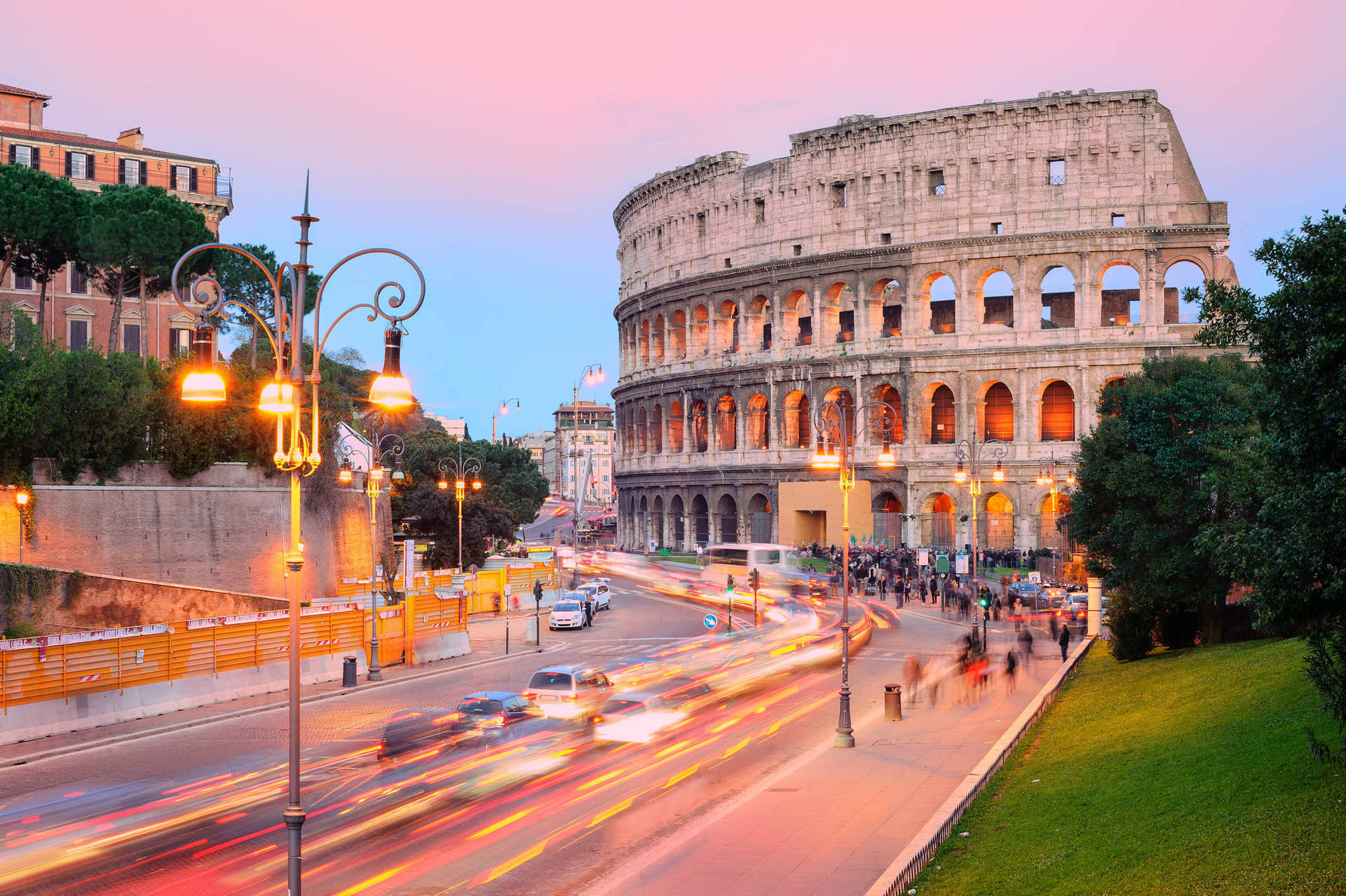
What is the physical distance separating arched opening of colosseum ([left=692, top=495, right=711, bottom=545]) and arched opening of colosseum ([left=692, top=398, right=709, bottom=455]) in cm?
333

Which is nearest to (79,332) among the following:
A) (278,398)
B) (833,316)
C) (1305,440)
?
(833,316)

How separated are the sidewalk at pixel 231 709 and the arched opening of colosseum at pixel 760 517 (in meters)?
31.6

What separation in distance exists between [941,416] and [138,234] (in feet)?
142

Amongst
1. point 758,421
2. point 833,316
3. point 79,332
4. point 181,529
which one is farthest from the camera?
point 758,421

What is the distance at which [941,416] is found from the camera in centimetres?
6812

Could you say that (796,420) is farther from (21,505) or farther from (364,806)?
(364,806)

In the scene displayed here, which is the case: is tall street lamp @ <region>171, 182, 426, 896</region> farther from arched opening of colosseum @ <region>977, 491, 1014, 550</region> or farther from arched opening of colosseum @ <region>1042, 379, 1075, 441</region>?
arched opening of colosseum @ <region>1042, 379, 1075, 441</region>

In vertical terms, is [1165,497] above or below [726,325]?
below

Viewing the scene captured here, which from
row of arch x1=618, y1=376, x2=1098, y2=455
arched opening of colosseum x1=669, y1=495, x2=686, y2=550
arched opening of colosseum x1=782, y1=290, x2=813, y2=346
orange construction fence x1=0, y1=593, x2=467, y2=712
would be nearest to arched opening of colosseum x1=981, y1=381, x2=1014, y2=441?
row of arch x1=618, y1=376, x2=1098, y2=455

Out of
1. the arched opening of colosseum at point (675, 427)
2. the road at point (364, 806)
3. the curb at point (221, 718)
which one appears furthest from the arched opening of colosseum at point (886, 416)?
the road at point (364, 806)

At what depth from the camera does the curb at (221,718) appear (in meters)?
20.2

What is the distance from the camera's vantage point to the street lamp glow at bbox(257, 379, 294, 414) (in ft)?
39.5

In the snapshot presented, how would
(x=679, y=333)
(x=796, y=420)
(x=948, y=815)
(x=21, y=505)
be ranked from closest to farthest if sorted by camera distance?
(x=948, y=815) → (x=21, y=505) → (x=796, y=420) → (x=679, y=333)

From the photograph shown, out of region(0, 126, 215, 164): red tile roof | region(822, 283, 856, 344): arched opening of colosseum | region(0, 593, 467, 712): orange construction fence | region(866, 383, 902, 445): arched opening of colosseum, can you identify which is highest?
region(0, 126, 215, 164): red tile roof
